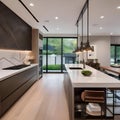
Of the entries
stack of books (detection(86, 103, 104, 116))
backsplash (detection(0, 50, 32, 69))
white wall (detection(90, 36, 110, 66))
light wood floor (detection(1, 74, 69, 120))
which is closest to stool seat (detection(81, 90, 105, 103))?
stack of books (detection(86, 103, 104, 116))

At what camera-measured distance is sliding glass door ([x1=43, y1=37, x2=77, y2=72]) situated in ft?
40.0

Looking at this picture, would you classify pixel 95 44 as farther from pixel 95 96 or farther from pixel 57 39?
pixel 95 96

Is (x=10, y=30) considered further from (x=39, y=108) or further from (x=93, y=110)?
(x=93, y=110)

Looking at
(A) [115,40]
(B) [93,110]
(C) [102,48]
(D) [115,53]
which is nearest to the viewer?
(B) [93,110]

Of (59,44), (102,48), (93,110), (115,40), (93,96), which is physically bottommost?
(93,110)

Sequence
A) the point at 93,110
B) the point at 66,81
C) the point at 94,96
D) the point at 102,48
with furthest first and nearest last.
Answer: the point at 102,48 < the point at 66,81 < the point at 93,110 < the point at 94,96

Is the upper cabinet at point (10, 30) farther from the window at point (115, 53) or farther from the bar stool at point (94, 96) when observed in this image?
the window at point (115, 53)

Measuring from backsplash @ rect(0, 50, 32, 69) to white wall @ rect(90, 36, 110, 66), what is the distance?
227 inches

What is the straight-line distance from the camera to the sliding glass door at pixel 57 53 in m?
12.2

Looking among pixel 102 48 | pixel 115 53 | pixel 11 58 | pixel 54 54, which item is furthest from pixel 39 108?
pixel 115 53

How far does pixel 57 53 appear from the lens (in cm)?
1227

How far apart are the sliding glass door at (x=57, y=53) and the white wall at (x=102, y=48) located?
5.33 feet

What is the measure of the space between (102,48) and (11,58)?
24.6 feet

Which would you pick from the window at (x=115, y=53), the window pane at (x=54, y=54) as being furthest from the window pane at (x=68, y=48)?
the window at (x=115, y=53)
